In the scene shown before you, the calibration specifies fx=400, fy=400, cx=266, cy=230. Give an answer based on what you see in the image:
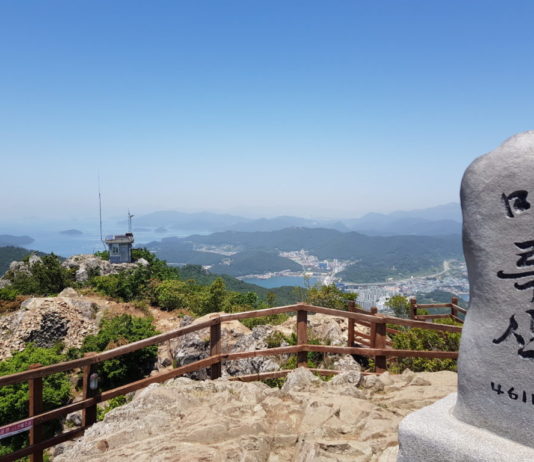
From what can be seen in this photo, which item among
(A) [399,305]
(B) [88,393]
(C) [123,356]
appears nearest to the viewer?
(B) [88,393]

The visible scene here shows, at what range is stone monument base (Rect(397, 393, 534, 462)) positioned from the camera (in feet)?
9.10

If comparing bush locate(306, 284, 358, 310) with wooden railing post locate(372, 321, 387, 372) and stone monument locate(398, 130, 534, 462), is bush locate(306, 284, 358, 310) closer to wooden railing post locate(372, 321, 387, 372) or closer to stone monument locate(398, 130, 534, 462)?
wooden railing post locate(372, 321, 387, 372)

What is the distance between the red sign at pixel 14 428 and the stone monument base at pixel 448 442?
378 centimetres

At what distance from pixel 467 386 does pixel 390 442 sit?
1.26 m

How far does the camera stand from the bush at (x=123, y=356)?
11.6 m

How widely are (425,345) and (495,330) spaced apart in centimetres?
547

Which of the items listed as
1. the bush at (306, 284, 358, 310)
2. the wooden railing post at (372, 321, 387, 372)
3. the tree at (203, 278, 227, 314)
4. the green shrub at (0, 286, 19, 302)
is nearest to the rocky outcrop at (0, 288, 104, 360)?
the tree at (203, 278, 227, 314)

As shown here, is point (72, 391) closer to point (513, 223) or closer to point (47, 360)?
point (47, 360)

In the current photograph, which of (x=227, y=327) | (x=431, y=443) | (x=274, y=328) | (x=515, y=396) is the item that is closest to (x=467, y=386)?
Result: (x=515, y=396)

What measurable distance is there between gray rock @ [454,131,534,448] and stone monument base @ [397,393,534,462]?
94mm

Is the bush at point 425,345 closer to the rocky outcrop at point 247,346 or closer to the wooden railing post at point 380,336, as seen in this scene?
the rocky outcrop at point 247,346

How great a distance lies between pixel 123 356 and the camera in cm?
1211

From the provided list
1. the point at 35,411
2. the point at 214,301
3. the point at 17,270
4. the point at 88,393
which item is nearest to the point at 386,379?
the point at 88,393

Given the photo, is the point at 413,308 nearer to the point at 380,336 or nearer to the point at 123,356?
the point at 380,336
